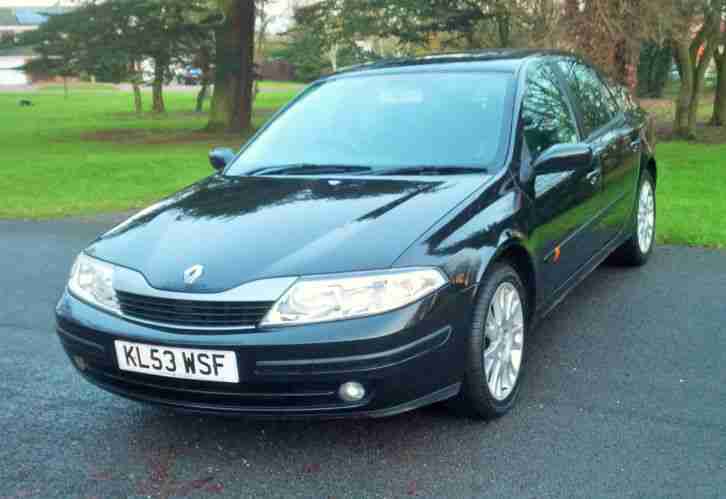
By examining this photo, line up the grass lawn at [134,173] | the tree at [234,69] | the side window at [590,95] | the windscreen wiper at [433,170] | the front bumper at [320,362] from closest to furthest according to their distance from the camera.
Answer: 1. the front bumper at [320,362]
2. the windscreen wiper at [433,170]
3. the side window at [590,95]
4. the grass lawn at [134,173]
5. the tree at [234,69]

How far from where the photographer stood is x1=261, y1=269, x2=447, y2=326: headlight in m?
3.05

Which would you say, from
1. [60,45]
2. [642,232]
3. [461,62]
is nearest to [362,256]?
[461,62]

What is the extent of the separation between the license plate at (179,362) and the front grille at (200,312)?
106 mm

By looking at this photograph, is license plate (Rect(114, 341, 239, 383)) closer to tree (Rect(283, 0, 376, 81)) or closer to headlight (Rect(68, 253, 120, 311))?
headlight (Rect(68, 253, 120, 311))

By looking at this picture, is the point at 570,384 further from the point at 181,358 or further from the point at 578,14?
the point at 578,14

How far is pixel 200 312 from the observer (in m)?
3.12

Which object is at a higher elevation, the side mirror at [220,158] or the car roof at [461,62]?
the car roof at [461,62]

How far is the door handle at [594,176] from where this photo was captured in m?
4.78

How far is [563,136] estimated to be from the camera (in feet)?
15.3

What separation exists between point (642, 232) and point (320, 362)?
4.05 metres

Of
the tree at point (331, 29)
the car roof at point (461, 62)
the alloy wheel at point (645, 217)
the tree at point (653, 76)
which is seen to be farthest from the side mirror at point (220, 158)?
the tree at point (653, 76)

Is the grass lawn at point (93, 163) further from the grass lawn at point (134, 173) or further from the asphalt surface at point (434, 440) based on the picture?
the asphalt surface at point (434, 440)

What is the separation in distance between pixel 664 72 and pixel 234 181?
41.2m

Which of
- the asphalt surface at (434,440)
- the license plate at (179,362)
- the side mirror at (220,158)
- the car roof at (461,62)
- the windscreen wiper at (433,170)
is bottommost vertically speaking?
the asphalt surface at (434,440)
